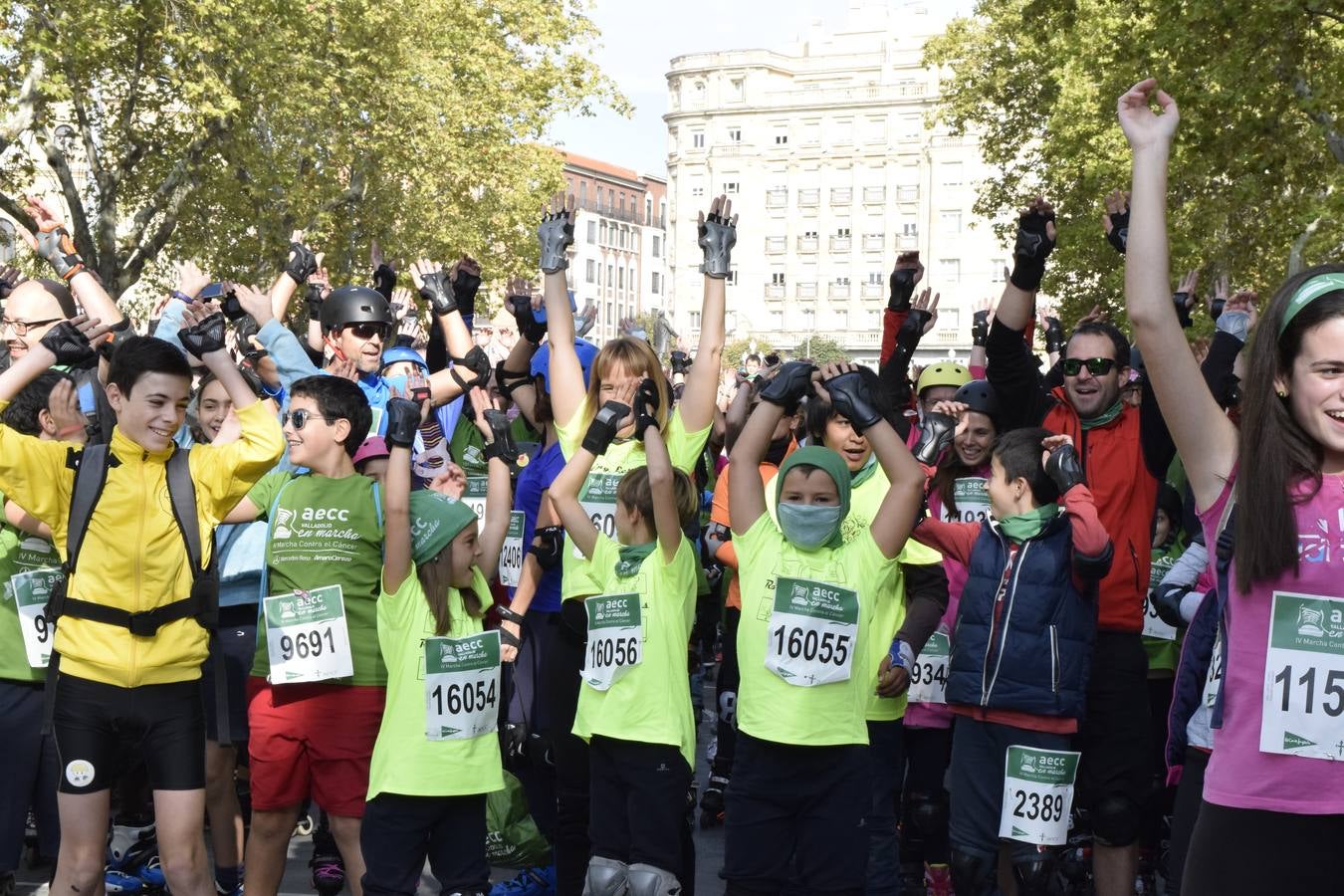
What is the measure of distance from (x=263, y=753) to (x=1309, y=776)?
3.91 meters

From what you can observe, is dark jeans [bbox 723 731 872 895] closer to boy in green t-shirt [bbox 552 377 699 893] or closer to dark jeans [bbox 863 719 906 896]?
boy in green t-shirt [bbox 552 377 699 893]

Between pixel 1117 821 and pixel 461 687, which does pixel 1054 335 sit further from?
pixel 461 687

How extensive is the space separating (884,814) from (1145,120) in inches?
152

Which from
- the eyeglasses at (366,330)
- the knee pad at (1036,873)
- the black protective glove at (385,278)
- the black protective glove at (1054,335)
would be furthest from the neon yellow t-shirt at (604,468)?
the black protective glove at (1054,335)

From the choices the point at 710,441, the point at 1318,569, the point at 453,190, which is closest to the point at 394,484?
the point at 1318,569

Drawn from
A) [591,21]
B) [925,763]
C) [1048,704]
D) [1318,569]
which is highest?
[591,21]

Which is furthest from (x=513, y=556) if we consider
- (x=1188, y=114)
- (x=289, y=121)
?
(x=289, y=121)

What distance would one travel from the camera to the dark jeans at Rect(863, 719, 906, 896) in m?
6.61

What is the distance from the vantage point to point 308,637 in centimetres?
596

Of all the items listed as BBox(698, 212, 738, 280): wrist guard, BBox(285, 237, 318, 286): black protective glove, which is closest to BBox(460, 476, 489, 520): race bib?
BBox(285, 237, 318, 286): black protective glove

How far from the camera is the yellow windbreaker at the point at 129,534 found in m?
5.57

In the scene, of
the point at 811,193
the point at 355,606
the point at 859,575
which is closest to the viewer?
the point at 859,575

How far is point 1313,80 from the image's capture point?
718 inches

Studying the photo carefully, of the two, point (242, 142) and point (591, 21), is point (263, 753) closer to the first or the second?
point (242, 142)
